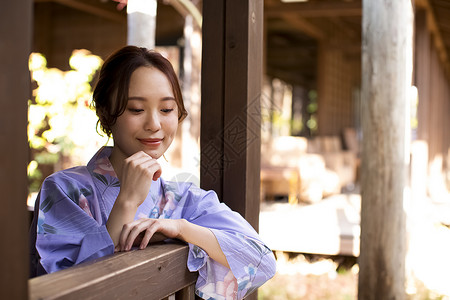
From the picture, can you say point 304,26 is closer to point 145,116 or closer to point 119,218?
point 145,116

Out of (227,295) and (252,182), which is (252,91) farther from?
(227,295)

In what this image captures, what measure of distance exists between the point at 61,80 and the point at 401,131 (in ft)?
11.6

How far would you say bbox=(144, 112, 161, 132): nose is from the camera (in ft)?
4.88

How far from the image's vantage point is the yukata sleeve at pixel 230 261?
146 centimetres

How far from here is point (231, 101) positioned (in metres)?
1.70

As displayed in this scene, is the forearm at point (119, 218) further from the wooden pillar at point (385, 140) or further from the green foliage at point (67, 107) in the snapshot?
the green foliage at point (67, 107)

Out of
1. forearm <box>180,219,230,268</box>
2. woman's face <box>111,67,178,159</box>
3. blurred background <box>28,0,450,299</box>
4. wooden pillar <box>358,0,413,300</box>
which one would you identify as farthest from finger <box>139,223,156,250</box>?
wooden pillar <box>358,0,413,300</box>

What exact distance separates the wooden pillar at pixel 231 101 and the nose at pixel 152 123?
27 cm

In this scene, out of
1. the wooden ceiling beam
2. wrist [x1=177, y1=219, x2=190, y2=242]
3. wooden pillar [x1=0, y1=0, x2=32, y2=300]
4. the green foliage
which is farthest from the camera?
the wooden ceiling beam

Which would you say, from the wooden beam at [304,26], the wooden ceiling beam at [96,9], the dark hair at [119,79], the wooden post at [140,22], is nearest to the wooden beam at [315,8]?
the wooden beam at [304,26]

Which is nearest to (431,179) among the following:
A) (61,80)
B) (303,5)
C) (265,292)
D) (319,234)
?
(303,5)

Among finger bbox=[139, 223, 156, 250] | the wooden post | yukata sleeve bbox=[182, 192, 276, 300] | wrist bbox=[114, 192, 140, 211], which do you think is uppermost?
the wooden post

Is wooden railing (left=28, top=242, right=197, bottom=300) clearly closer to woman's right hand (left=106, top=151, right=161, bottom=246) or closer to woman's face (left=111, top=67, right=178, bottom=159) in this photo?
woman's right hand (left=106, top=151, right=161, bottom=246)

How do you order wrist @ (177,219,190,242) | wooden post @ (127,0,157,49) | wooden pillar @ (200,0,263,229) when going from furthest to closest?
wooden post @ (127,0,157,49) < wooden pillar @ (200,0,263,229) < wrist @ (177,219,190,242)
